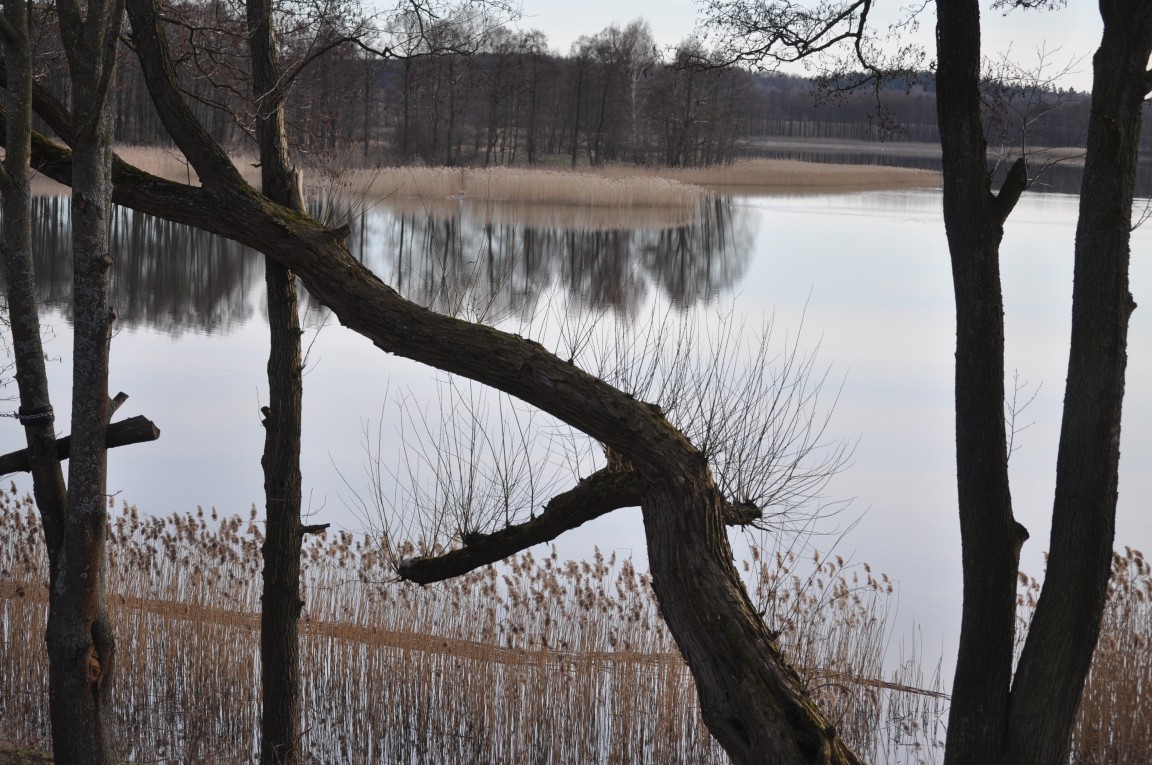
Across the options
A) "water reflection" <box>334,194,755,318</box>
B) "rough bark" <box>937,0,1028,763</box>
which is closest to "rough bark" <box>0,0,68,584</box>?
"rough bark" <box>937,0,1028,763</box>

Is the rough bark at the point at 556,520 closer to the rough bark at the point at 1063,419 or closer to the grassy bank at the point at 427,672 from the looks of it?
the rough bark at the point at 1063,419

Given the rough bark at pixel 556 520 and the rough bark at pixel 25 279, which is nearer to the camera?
the rough bark at pixel 25 279

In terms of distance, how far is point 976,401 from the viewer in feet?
14.2

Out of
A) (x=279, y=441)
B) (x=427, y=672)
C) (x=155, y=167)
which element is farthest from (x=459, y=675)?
(x=155, y=167)

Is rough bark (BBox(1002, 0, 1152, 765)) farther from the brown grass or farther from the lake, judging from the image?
the brown grass

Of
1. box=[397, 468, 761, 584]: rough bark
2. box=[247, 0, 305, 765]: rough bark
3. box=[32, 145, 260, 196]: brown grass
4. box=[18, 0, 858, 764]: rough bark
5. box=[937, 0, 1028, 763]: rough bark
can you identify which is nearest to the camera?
box=[18, 0, 858, 764]: rough bark

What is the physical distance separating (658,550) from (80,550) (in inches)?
73.3

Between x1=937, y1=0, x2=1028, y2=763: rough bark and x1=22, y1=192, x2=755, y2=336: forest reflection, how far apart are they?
33.1 feet

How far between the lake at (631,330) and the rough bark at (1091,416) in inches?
95.7

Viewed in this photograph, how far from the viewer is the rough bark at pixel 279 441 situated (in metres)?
5.07

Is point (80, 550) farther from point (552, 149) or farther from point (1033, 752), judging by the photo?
point (552, 149)

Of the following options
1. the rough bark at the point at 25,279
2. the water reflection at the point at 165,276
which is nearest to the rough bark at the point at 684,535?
the rough bark at the point at 25,279

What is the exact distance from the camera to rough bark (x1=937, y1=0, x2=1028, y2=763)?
4262mm

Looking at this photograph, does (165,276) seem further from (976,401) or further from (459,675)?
(976,401)
